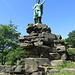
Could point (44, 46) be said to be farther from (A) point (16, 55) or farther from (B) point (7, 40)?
(B) point (7, 40)

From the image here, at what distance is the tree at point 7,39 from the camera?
593 inches

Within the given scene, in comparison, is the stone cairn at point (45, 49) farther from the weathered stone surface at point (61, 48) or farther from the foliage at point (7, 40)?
the foliage at point (7, 40)

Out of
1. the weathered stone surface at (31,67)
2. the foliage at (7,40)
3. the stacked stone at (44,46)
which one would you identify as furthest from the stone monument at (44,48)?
the foliage at (7,40)

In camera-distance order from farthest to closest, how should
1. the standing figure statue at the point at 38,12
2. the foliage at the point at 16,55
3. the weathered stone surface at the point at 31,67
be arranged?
the standing figure statue at the point at 38,12 → the foliage at the point at 16,55 → the weathered stone surface at the point at 31,67

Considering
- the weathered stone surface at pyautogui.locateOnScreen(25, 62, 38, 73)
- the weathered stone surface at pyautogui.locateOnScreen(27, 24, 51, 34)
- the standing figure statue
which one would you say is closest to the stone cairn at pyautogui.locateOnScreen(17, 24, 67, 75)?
the weathered stone surface at pyautogui.locateOnScreen(27, 24, 51, 34)

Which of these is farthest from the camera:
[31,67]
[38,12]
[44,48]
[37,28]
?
[38,12]

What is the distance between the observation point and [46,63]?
866cm

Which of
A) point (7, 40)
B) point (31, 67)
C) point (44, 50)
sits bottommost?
point (31, 67)

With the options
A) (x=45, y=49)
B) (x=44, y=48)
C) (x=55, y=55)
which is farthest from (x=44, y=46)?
(x=55, y=55)

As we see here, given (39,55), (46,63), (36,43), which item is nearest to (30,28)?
(36,43)

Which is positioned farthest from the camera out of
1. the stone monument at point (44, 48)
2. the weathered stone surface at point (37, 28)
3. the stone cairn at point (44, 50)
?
the weathered stone surface at point (37, 28)

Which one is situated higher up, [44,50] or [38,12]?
[38,12]

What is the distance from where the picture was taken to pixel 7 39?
15266mm

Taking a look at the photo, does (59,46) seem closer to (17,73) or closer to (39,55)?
(39,55)
